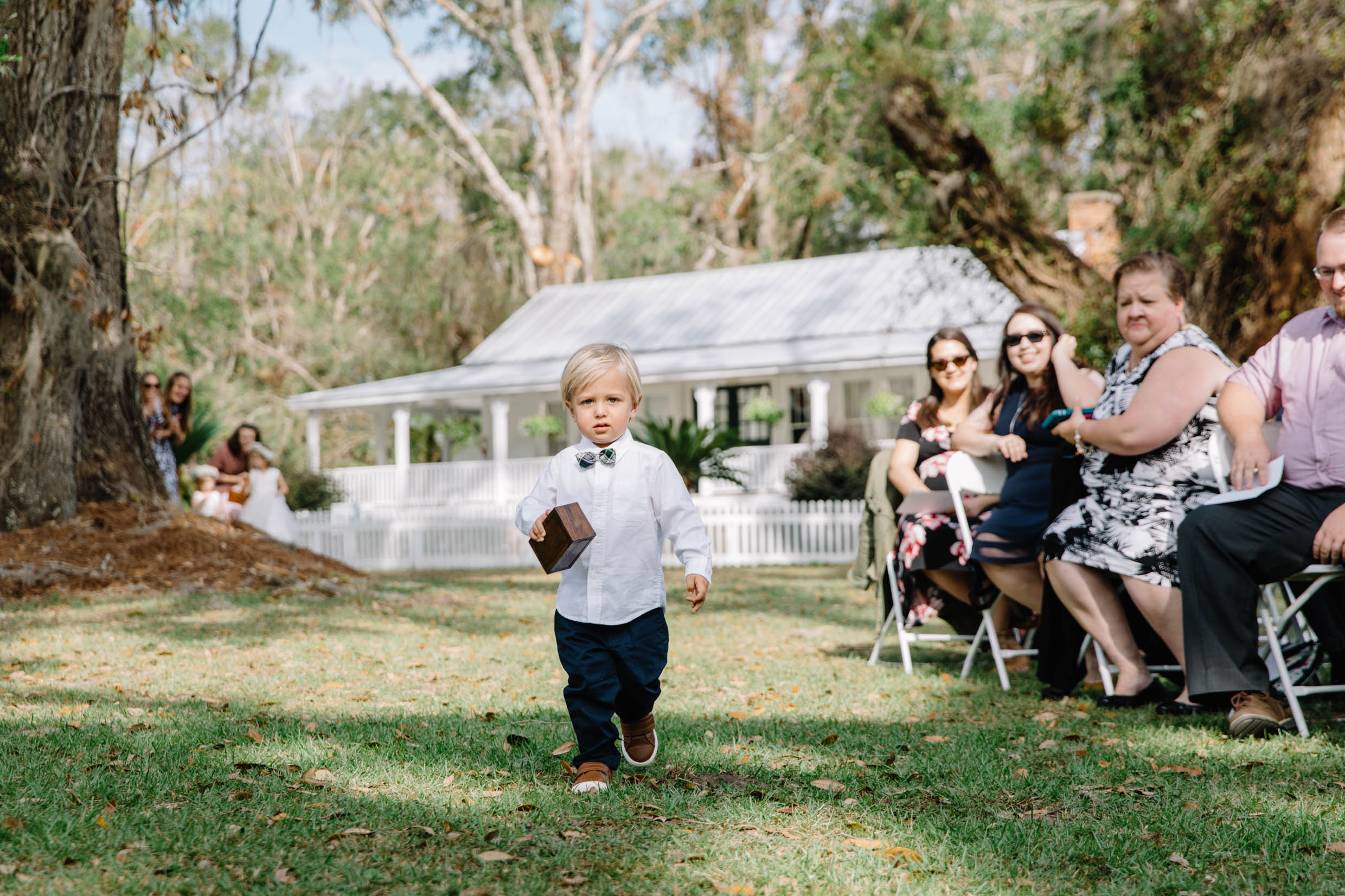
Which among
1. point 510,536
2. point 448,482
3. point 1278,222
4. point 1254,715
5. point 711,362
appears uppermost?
point 1278,222

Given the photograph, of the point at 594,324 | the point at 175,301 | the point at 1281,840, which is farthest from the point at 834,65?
the point at 1281,840

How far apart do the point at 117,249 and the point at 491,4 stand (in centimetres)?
2426

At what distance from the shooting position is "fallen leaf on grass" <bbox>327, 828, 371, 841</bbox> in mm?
3021

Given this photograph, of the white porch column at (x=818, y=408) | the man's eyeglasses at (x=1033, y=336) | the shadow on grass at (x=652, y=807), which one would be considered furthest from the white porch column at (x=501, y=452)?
the shadow on grass at (x=652, y=807)

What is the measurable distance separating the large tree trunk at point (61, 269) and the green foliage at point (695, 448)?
28.5ft

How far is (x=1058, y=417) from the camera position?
556 centimetres

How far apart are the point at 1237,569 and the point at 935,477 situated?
2.15 metres

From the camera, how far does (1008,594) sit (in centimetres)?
593

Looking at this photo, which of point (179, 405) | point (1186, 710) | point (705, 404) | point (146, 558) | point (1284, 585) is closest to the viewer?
point (1186, 710)

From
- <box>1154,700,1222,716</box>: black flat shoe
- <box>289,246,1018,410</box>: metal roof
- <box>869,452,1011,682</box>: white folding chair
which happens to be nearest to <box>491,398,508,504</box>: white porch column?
<box>289,246,1018,410</box>: metal roof

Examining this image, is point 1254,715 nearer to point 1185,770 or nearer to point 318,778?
point 1185,770

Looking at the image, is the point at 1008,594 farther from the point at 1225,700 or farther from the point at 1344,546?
the point at 1344,546

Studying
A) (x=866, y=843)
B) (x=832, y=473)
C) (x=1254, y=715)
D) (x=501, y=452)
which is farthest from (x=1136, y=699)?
(x=501, y=452)

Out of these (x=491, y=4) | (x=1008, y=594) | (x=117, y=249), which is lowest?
(x=1008, y=594)
